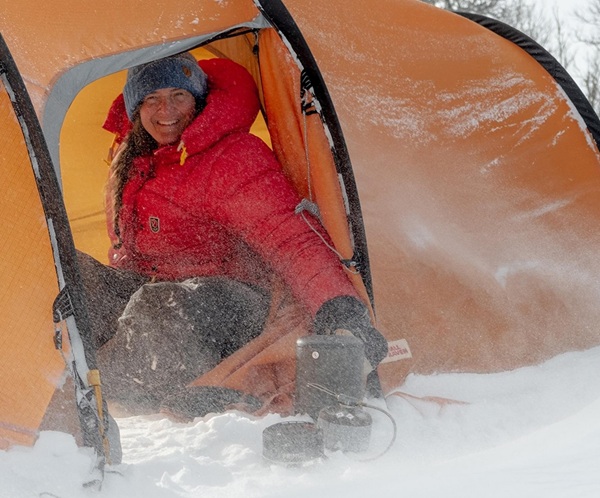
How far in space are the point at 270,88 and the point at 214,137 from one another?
0.24 m

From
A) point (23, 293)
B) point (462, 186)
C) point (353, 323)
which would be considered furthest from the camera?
point (462, 186)

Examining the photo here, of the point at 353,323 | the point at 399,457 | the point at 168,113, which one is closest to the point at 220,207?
the point at 168,113

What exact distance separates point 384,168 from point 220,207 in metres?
0.52

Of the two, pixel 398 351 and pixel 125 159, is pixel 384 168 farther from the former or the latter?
pixel 125 159

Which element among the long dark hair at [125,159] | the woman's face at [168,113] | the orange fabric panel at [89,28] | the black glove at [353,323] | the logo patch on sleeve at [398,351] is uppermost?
the orange fabric panel at [89,28]

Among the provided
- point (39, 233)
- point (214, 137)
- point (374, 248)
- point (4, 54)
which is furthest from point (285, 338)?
point (4, 54)

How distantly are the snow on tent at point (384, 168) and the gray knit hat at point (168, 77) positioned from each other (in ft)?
0.49

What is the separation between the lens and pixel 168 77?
2.57 metres

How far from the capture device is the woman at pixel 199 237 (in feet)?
7.30

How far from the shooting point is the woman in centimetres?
223

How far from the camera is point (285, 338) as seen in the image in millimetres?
2295

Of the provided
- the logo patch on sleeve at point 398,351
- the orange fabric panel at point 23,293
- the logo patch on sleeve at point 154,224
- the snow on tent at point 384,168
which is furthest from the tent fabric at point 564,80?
the orange fabric panel at point 23,293

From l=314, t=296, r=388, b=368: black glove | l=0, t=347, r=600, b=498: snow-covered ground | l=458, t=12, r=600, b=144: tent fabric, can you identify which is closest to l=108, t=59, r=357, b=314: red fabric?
l=314, t=296, r=388, b=368: black glove

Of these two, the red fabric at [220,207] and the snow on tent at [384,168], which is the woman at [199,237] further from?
the snow on tent at [384,168]
